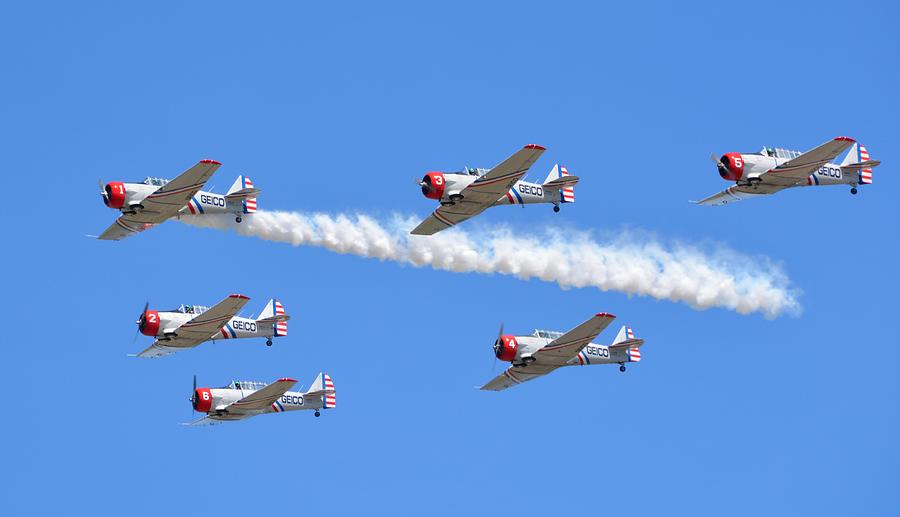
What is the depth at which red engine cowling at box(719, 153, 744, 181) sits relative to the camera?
7412 centimetres

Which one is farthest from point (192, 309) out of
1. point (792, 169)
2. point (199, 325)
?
point (792, 169)

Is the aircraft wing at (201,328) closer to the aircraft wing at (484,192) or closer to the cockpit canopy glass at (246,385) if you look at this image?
the cockpit canopy glass at (246,385)

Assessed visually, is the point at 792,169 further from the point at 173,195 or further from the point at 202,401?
the point at 202,401

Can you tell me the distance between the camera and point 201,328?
7931cm

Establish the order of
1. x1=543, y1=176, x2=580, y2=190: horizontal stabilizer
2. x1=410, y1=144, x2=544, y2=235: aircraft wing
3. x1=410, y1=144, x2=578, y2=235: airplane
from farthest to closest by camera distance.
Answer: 1. x1=543, y1=176, x2=580, y2=190: horizontal stabilizer
2. x1=410, y1=144, x2=578, y2=235: airplane
3. x1=410, y1=144, x2=544, y2=235: aircraft wing

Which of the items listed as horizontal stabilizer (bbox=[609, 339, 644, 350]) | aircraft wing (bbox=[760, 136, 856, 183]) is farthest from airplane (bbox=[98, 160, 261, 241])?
aircraft wing (bbox=[760, 136, 856, 183])

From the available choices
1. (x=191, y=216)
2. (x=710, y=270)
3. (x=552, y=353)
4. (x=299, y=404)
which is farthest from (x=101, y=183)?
(x=710, y=270)

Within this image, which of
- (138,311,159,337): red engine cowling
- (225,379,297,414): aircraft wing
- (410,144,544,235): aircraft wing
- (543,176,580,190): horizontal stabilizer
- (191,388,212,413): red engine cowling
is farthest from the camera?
(191,388,212,413): red engine cowling

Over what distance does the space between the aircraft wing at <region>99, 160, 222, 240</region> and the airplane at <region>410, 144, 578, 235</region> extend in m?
7.86

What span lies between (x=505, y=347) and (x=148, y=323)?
14.1 m

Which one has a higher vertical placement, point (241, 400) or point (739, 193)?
point (739, 193)

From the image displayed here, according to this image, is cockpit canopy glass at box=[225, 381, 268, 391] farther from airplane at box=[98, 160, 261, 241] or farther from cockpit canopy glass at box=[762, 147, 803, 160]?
cockpit canopy glass at box=[762, 147, 803, 160]

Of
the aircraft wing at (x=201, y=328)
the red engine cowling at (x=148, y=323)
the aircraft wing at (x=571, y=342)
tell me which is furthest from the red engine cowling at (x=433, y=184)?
the red engine cowling at (x=148, y=323)

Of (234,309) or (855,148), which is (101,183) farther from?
(855,148)
